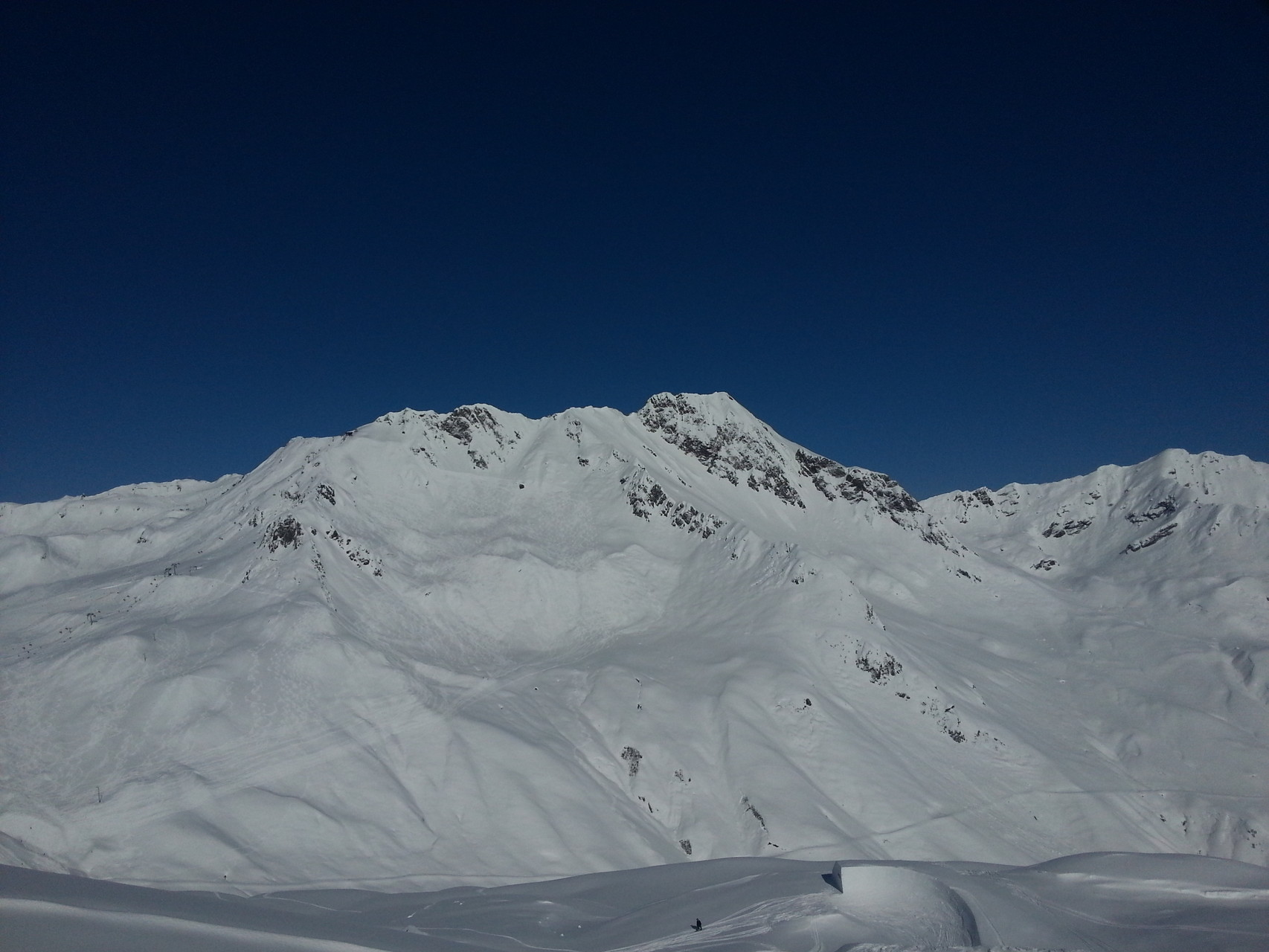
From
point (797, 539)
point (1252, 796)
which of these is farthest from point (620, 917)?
point (797, 539)

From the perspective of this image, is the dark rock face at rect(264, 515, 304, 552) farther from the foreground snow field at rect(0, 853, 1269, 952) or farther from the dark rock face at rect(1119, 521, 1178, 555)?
the dark rock face at rect(1119, 521, 1178, 555)

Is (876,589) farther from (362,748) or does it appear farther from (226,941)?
(226,941)

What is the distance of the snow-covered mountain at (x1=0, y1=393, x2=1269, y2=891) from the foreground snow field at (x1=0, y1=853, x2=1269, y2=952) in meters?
10.7

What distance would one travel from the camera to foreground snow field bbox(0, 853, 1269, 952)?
8758mm

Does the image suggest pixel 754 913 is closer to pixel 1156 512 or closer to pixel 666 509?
pixel 666 509

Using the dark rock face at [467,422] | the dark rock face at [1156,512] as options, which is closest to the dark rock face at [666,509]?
the dark rock face at [467,422]

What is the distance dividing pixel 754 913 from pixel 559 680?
2819 cm

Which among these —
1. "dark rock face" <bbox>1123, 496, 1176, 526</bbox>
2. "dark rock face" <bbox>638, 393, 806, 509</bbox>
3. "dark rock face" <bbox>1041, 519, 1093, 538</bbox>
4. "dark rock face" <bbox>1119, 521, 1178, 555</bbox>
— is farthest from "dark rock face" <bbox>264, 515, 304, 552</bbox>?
"dark rock face" <bbox>1123, 496, 1176, 526</bbox>

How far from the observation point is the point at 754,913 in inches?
498

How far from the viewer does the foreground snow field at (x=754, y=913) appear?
28.7ft

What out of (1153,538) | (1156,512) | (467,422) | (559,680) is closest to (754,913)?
(559,680)

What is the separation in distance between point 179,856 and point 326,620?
587 inches

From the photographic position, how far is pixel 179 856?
20.2 m

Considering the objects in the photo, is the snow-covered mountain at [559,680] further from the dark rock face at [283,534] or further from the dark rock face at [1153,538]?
the dark rock face at [1153,538]
